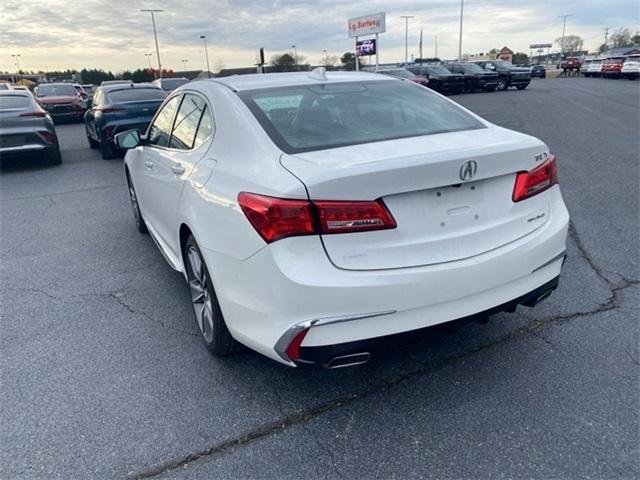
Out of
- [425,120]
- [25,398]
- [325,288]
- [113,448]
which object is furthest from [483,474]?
[25,398]

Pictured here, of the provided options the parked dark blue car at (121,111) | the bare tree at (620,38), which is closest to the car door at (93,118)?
the parked dark blue car at (121,111)

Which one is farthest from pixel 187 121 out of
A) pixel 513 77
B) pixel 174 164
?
pixel 513 77

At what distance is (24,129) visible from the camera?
10391 millimetres

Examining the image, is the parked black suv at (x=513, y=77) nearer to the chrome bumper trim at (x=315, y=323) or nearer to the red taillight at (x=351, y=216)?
the red taillight at (x=351, y=216)

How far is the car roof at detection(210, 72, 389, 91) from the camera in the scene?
3340 millimetres

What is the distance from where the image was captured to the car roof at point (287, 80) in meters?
3.34

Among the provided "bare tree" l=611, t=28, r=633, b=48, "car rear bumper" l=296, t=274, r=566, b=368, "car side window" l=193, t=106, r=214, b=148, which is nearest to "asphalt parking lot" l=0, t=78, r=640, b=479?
"car rear bumper" l=296, t=274, r=566, b=368

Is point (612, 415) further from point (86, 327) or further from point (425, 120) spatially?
point (86, 327)

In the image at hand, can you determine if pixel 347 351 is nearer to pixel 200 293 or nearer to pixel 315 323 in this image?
pixel 315 323

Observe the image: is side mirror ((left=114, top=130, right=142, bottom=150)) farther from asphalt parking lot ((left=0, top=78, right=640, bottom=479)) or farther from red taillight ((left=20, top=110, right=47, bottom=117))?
red taillight ((left=20, top=110, right=47, bottom=117))

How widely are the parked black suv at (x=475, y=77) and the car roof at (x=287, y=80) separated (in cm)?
2933

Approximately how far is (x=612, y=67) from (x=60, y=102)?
133 ft

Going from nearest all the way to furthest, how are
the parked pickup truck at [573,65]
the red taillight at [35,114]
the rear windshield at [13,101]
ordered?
1. the red taillight at [35,114]
2. the rear windshield at [13,101]
3. the parked pickup truck at [573,65]

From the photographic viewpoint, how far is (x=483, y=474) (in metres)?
2.23
